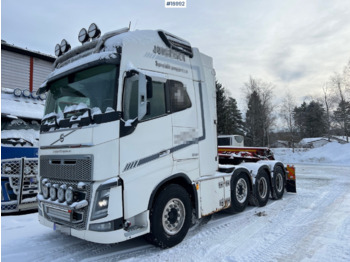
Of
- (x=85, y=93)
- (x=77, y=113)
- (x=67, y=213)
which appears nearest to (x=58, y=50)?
(x=85, y=93)

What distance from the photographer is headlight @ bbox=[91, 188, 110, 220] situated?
3764 millimetres

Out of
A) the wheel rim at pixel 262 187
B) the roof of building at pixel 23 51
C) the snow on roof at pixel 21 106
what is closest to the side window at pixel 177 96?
the wheel rim at pixel 262 187

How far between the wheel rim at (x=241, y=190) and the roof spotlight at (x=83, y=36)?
15.8 feet

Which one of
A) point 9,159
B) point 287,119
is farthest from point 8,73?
point 287,119

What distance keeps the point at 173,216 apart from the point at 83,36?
148 inches

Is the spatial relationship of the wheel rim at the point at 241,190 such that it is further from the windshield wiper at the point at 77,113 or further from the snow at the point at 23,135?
the snow at the point at 23,135

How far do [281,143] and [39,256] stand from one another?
6204 centimetres

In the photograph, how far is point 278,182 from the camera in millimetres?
8758

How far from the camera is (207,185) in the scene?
5.39 meters

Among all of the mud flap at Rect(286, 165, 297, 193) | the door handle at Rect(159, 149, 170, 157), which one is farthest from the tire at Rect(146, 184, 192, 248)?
the mud flap at Rect(286, 165, 297, 193)

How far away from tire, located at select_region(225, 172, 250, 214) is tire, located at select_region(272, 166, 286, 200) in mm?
1665

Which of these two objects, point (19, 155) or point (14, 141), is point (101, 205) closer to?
point (19, 155)

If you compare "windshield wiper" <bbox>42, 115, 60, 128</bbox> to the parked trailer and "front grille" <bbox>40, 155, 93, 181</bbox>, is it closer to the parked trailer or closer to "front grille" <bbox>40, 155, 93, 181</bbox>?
"front grille" <bbox>40, 155, 93, 181</bbox>

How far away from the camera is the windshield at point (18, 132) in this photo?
8.23 m
